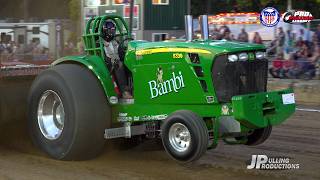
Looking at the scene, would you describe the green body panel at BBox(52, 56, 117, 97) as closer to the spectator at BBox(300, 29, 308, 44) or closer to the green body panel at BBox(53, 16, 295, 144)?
the green body panel at BBox(53, 16, 295, 144)

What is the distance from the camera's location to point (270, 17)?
55.0ft

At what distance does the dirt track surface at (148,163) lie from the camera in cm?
583

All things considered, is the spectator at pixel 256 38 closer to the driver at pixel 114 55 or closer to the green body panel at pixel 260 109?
the driver at pixel 114 55

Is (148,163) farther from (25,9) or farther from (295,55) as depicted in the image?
(295,55)

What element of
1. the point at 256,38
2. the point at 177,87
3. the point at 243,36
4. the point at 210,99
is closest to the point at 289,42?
the point at 256,38

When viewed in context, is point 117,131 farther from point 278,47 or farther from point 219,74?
point 278,47

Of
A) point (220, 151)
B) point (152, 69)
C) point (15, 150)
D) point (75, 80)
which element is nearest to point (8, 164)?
point (15, 150)

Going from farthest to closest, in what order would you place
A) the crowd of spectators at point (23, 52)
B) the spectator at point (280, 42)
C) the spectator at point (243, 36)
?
1. the spectator at point (243, 36)
2. the spectator at point (280, 42)
3. the crowd of spectators at point (23, 52)

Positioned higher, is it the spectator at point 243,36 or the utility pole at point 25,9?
the utility pole at point 25,9

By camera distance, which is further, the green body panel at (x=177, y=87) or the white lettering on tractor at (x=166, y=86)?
the white lettering on tractor at (x=166, y=86)

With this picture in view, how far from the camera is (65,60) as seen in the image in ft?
21.7

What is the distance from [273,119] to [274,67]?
9.26 meters

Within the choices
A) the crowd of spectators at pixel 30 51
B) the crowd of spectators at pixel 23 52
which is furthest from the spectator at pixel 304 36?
the crowd of spectators at pixel 23 52

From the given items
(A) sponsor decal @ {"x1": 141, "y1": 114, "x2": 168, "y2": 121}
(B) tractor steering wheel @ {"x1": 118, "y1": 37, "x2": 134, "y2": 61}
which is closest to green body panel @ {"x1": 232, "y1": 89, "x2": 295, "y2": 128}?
(A) sponsor decal @ {"x1": 141, "y1": 114, "x2": 168, "y2": 121}
